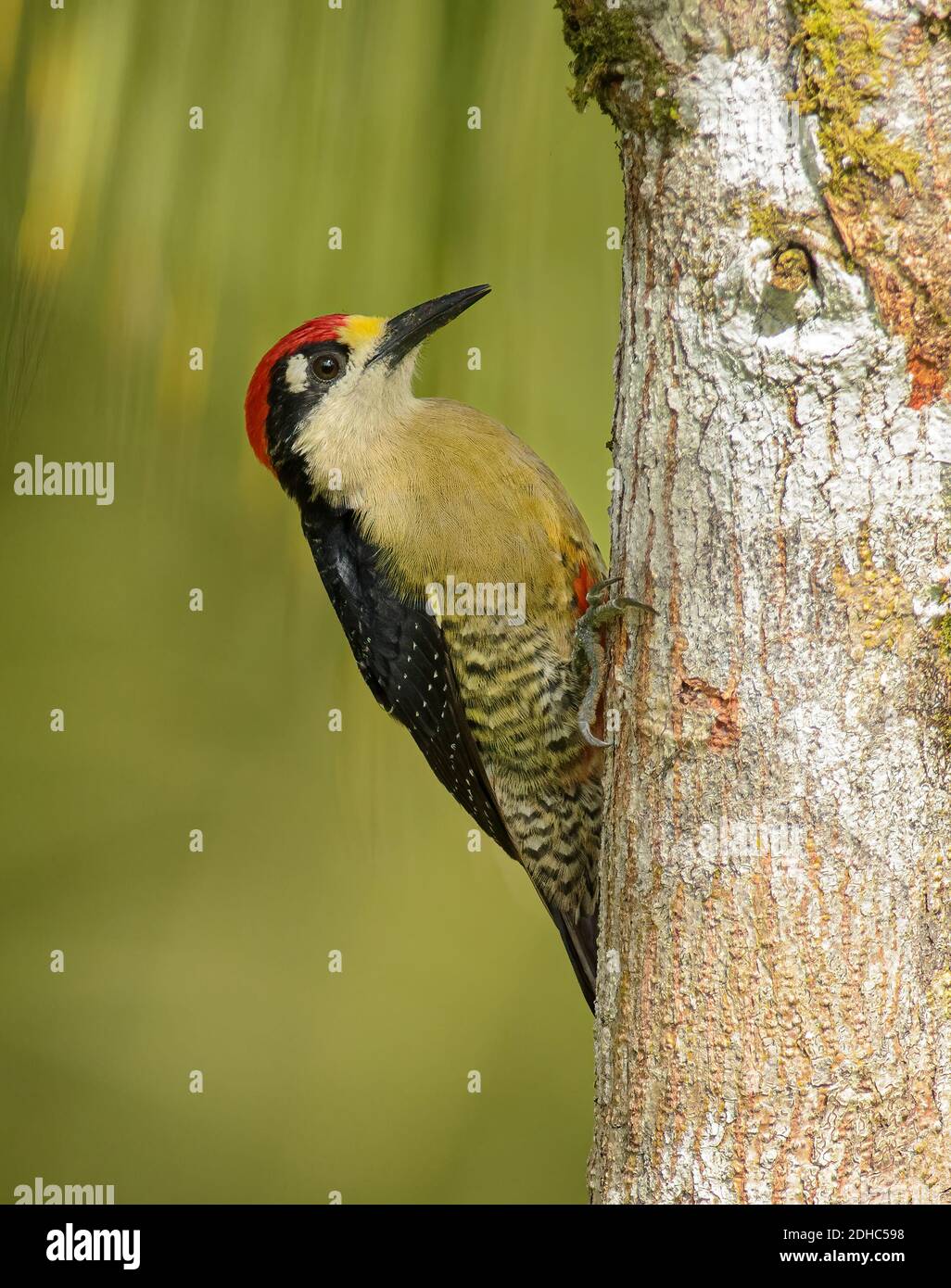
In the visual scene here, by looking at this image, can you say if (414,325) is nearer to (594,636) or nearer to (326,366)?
(326,366)

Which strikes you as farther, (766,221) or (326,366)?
(326,366)

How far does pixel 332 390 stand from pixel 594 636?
1233 mm

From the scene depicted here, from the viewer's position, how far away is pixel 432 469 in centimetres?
356

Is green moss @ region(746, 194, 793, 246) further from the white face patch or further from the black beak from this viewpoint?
the white face patch

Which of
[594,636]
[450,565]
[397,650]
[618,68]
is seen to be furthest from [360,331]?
[618,68]

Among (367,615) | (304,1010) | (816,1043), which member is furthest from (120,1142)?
(816,1043)

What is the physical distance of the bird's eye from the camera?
11.9 ft

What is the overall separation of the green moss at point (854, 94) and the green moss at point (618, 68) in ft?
0.84

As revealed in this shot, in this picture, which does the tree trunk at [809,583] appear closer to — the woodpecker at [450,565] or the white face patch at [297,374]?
the woodpecker at [450,565]

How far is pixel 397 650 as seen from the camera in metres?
3.62

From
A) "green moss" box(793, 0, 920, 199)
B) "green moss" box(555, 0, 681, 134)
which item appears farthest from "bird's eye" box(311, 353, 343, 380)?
"green moss" box(793, 0, 920, 199)

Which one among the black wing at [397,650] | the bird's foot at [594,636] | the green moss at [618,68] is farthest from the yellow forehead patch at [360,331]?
the green moss at [618,68]

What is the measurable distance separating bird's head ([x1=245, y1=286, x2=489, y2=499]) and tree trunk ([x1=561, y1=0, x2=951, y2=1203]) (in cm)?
146
